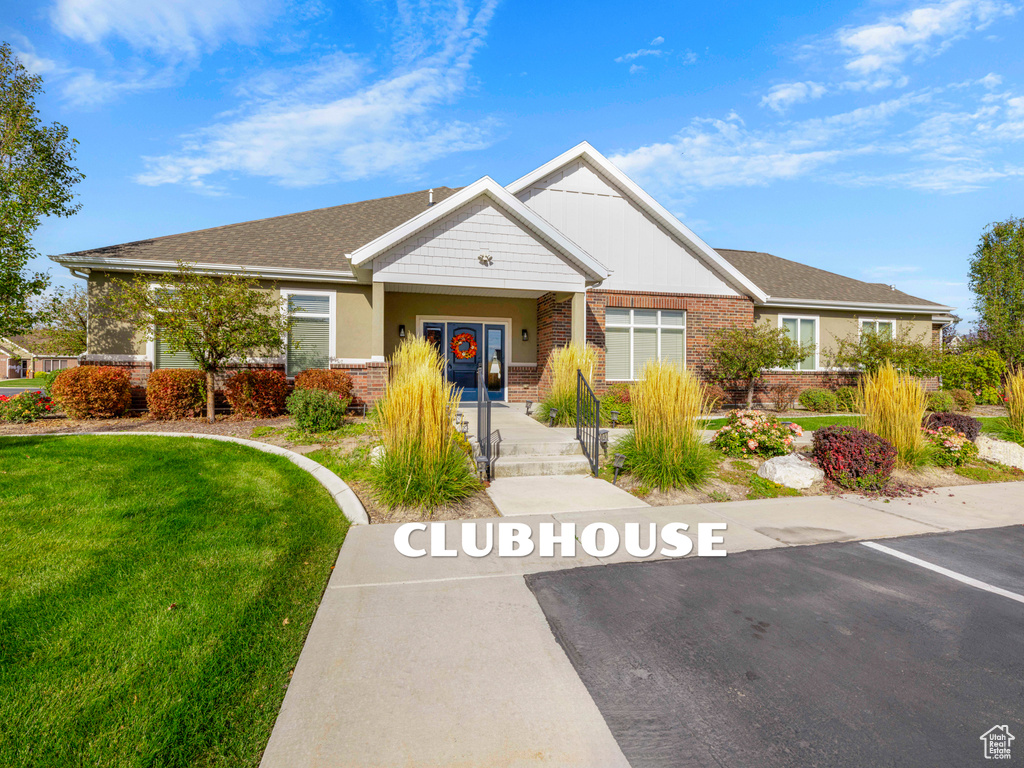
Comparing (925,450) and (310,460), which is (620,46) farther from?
(310,460)

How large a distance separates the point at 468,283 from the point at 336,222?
22.3ft

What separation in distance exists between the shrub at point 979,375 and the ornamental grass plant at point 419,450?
1703 centimetres

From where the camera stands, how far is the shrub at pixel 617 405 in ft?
33.0

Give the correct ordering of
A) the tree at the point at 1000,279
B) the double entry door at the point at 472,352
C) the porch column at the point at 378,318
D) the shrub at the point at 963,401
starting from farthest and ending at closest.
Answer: the tree at the point at 1000,279 < the shrub at the point at 963,401 < the double entry door at the point at 472,352 < the porch column at the point at 378,318

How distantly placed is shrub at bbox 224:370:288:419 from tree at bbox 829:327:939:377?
49.6 feet

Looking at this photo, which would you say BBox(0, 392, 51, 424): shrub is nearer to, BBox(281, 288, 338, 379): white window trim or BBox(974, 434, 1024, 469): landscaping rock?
BBox(281, 288, 338, 379): white window trim

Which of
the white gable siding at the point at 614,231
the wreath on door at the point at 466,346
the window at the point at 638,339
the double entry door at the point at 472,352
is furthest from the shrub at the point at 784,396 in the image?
the wreath on door at the point at 466,346

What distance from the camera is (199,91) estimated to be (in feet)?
33.9

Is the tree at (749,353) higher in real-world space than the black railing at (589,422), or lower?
higher

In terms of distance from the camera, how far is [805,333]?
49.6 ft

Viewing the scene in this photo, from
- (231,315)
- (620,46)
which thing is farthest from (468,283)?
(620,46)

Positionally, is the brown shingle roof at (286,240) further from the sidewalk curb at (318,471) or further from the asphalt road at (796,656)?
the asphalt road at (796,656)

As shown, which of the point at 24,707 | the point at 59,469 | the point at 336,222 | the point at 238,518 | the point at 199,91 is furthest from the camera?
the point at 336,222

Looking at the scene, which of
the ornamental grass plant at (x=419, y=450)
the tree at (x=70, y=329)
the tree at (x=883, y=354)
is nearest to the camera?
the ornamental grass plant at (x=419, y=450)
